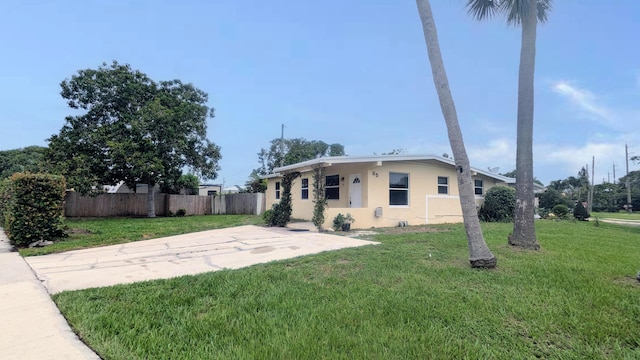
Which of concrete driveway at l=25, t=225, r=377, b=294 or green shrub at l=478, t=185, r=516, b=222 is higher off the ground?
green shrub at l=478, t=185, r=516, b=222

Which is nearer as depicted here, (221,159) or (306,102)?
(306,102)

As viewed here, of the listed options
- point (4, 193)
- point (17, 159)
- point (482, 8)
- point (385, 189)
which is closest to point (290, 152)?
point (385, 189)

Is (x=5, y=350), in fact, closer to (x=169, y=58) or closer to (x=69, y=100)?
(x=169, y=58)

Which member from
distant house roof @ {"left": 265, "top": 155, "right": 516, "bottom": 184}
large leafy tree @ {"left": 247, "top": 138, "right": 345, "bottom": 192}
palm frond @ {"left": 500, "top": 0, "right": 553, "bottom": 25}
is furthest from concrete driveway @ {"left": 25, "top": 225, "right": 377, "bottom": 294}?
large leafy tree @ {"left": 247, "top": 138, "right": 345, "bottom": 192}

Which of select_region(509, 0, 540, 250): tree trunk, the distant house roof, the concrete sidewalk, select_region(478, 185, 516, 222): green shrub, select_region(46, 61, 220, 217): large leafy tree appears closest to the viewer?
the concrete sidewalk

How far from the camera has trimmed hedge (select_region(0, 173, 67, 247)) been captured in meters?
8.62

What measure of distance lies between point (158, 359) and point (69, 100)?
2220cm

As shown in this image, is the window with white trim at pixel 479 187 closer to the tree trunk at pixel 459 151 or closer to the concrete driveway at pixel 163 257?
the concrete driveway at pixel 163 257

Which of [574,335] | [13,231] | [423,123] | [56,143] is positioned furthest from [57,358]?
[56,143]

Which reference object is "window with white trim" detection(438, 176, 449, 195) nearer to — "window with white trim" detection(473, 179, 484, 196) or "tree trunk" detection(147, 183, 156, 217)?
"window with white trim" detection(473, 179, 484, 196)

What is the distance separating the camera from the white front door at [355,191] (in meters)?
13.7

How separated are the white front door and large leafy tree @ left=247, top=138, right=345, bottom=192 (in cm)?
2213

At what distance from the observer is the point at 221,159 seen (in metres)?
24.0

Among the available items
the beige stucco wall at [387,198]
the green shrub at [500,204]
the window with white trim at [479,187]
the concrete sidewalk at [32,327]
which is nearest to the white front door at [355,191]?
the beige stucco wall at [387,198]
